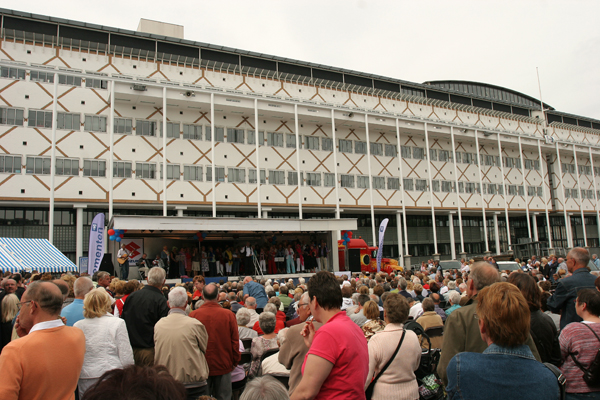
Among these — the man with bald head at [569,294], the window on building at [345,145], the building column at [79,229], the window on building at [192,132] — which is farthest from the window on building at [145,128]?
the man with bald head at [569,294]

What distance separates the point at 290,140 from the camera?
33906 millimetres

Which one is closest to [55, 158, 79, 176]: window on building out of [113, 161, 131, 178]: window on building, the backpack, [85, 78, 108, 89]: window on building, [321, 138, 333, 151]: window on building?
[113, 161, 131, 178]: window on building

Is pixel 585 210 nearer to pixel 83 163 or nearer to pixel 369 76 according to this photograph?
pixel 369 76

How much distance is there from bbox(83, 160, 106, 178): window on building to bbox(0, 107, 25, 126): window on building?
4.50 m

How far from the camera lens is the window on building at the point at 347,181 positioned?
116 feet

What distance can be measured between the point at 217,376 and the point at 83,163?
2615 cm

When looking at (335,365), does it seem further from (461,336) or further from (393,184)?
(393,184)

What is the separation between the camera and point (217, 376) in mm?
5230

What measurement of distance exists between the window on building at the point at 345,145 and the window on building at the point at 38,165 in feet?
71.8

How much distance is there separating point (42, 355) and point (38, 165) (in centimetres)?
2760

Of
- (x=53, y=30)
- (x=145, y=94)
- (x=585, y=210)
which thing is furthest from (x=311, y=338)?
(x=585, y=210)

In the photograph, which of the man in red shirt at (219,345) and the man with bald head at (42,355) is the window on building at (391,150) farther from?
the man with bald head at (42,355)

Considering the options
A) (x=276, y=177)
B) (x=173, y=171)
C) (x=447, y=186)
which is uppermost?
(x=173, y=171)

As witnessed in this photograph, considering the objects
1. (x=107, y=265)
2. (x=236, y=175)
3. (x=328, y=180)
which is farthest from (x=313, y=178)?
(x=107, y=265)
